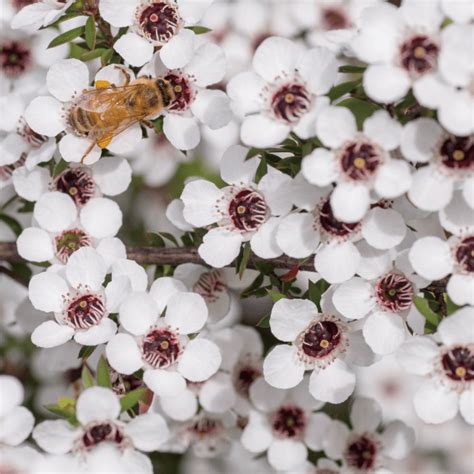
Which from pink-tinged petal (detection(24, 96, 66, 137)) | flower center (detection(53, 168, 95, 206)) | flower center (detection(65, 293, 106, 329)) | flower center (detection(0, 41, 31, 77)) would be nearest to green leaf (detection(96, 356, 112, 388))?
flower center (detection(65, 293, 106, 329))

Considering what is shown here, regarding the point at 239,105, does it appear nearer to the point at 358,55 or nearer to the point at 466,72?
the point at 358,55

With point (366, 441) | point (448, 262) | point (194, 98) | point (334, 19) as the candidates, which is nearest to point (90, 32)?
point (194, 98)

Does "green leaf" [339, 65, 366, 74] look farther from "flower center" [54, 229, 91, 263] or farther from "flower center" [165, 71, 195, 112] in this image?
"flower center" [54, 229, 91, 263]

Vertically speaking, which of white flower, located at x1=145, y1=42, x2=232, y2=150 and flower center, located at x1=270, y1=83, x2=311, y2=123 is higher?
flower center, located at x1=270, y1=83, x2=311, y2=123

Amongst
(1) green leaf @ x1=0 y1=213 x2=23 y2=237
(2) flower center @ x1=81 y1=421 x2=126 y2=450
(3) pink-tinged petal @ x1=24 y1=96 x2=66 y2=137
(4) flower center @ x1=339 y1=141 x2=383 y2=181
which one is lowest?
(1) green leaf @ x1=0 y1=213 x2=23 y2=237

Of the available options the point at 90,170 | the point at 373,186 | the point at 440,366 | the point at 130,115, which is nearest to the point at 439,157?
the point at 373,186

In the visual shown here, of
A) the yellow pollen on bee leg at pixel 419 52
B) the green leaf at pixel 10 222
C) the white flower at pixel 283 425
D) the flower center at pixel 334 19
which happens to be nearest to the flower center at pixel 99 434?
the white flower at pixel 283 425

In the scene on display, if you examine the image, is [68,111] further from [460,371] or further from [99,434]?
[460,371]
